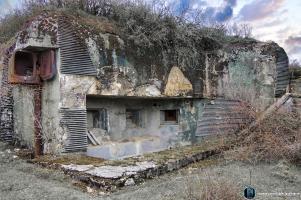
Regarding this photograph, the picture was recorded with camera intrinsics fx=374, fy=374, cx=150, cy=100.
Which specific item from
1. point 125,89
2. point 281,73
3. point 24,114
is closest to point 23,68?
point 24,114

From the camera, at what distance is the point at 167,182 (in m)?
5.12

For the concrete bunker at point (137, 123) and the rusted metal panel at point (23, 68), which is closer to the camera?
the rusted metal panel at point (23, 68)

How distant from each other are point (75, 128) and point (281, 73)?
568 centimetres

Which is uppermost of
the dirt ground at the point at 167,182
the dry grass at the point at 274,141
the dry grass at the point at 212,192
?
the dry grass at the point at 274,141

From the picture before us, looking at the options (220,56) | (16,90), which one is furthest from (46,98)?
(220,56)

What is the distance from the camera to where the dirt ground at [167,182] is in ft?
14.7

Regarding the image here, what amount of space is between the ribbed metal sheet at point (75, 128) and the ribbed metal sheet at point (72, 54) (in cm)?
71

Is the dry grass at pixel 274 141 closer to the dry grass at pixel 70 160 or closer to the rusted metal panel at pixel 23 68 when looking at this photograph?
the dry grass at pixel 70 160

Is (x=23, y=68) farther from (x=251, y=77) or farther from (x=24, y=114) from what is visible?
(x=251, y=77)

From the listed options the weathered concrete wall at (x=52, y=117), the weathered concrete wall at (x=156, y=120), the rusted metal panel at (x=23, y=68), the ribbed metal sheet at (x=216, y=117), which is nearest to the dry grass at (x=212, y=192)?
the weathered concrete wall at (x=52, y=117)

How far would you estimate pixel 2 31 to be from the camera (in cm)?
863

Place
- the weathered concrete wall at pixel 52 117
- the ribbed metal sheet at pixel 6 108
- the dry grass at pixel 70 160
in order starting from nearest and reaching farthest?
the dry grass at pixel 70 160
the weathered concrete wall at pixel 52 117
the ribbed metal sheet at pixel 6 108

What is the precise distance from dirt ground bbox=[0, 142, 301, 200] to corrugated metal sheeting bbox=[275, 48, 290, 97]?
12.9 ft

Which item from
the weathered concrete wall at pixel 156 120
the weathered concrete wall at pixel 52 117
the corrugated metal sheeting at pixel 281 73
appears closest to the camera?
the weathered concrete wall at pixel 52 117
